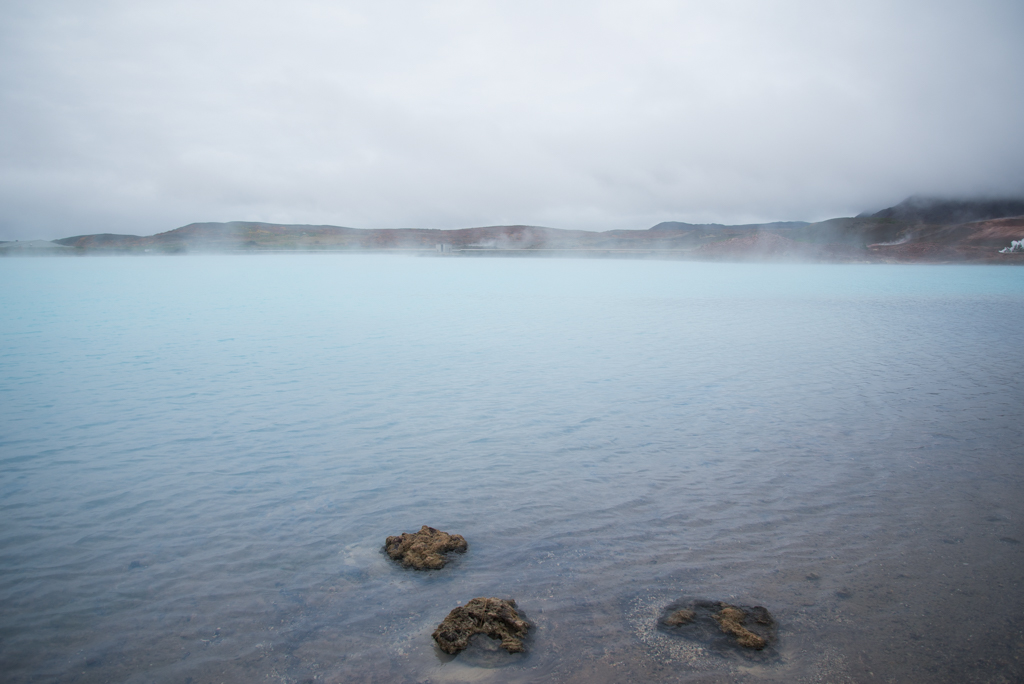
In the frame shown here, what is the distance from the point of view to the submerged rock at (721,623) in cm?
381

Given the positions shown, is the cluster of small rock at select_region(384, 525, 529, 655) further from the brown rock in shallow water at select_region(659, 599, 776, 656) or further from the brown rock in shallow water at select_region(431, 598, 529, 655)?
the brown rock in shallow water at select_region(659, 599, 776, 656)

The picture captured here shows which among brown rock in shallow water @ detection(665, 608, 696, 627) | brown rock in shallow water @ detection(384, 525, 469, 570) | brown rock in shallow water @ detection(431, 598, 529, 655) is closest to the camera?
brown rock in shallow water @ detection(431, 598, 529, 655)

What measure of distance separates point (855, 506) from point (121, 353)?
51.7 feet

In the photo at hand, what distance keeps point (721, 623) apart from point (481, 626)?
165 cm

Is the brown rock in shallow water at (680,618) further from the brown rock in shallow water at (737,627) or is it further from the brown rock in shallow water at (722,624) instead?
the brown rock in shallow water at (737,627)

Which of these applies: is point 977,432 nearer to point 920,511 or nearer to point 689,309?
point 920,511

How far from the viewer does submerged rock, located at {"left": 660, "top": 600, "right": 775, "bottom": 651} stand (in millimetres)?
3814

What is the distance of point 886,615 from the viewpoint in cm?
408

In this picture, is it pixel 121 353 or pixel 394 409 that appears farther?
pixel 121 353

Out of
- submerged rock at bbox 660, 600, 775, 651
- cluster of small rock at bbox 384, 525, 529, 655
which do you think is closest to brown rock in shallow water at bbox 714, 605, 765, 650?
submerged rock at bbox 660, 600, 775, 651

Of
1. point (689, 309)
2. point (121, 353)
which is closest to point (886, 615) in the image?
point (121, 353)

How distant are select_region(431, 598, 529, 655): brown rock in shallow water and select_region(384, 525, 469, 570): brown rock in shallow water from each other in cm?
76

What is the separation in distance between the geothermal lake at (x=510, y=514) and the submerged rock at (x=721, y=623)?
111mm

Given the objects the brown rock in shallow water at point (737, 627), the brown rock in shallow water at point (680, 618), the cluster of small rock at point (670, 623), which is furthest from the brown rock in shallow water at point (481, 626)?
the brown rock in shallow water at point (737, 627)
